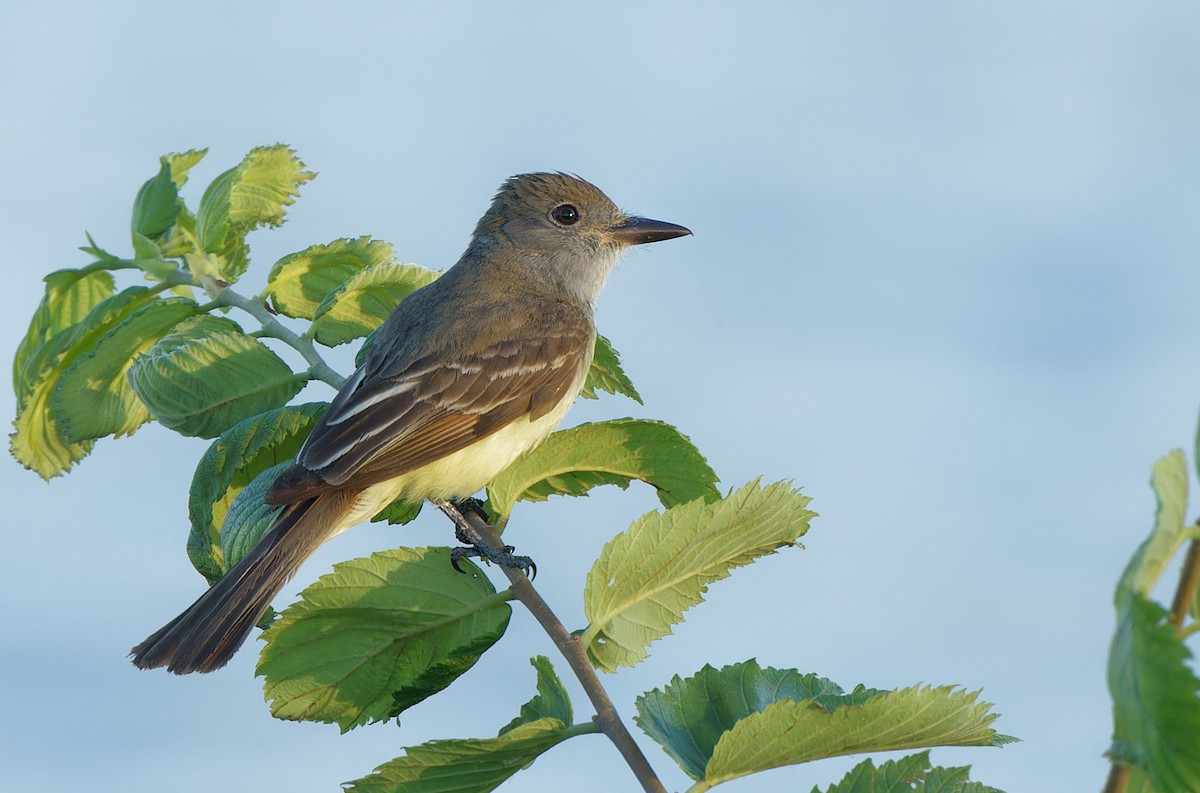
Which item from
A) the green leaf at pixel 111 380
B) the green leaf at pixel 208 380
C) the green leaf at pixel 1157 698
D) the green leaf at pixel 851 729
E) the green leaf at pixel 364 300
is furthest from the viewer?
the green leaf at pixel 111 380

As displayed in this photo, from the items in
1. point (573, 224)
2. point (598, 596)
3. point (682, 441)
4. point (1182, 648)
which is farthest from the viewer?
point (573, 224)

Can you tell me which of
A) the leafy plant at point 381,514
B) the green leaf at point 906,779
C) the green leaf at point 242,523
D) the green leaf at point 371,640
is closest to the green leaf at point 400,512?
the leafy plant at point 381,514

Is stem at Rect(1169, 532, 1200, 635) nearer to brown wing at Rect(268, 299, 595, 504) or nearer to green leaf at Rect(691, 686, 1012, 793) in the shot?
green leaf at Rect(691, 686, 1012, 793)

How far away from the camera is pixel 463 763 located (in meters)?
3.22

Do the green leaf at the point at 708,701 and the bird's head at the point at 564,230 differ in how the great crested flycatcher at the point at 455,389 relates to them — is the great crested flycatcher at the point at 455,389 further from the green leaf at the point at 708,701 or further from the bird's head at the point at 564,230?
the green leaf at the point at 708,701

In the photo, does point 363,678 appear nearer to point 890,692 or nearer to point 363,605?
point 363,605

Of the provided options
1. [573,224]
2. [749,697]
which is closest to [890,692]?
[749,697]

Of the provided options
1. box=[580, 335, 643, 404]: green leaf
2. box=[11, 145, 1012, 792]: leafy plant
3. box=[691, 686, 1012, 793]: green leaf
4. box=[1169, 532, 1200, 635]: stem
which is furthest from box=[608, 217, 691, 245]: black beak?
box=[1169, 532, 1200, 635]: stem

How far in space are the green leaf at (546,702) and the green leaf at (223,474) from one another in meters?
1.32

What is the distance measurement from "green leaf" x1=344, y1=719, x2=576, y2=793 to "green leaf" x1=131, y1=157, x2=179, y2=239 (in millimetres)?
2843

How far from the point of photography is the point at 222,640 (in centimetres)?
448

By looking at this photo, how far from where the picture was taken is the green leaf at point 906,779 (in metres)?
2.68

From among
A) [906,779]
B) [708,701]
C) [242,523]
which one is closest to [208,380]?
[242,523]

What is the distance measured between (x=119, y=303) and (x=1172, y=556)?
420cm
